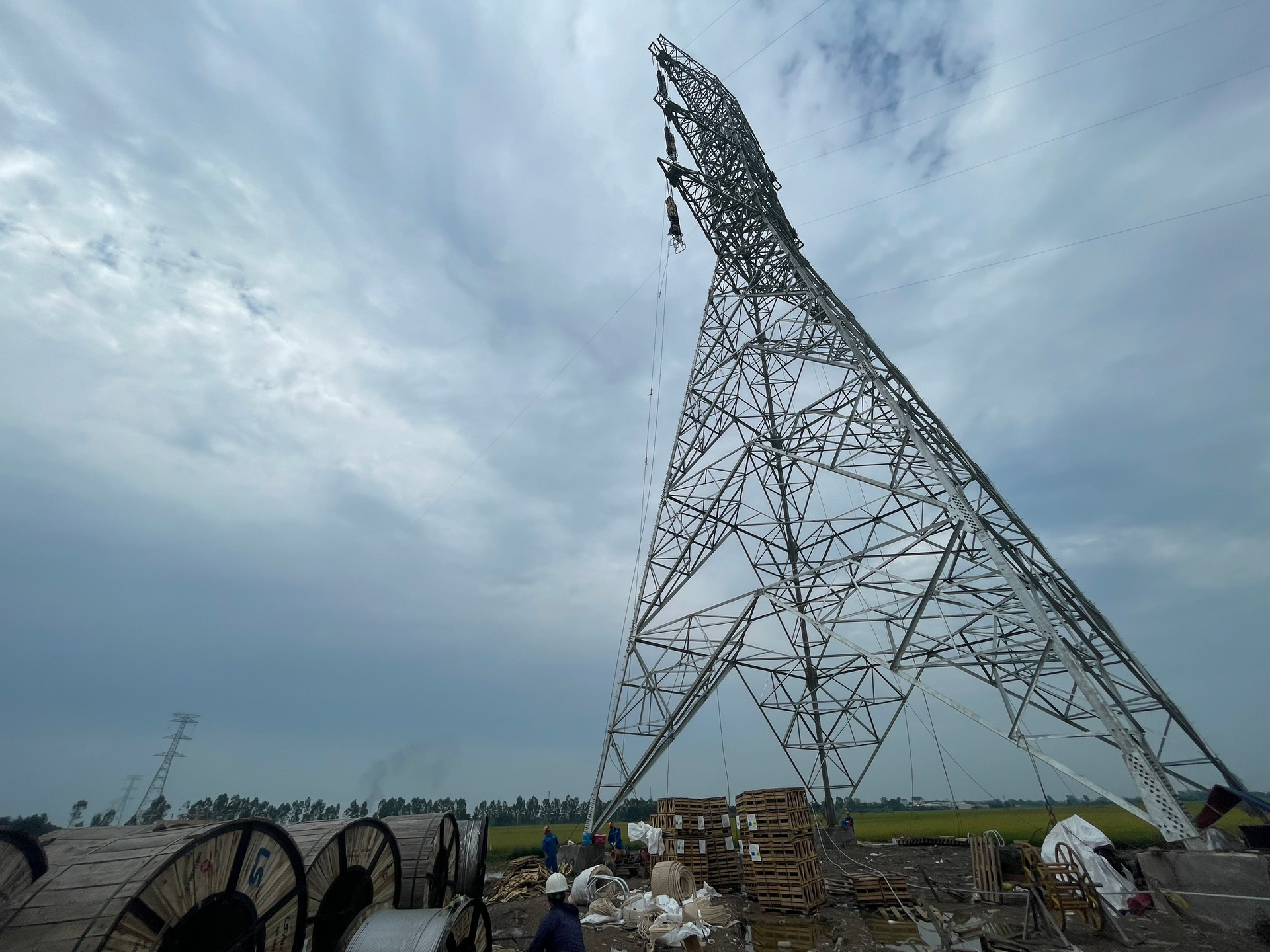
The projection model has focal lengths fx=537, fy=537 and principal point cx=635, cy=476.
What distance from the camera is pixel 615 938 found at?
30.0 ft

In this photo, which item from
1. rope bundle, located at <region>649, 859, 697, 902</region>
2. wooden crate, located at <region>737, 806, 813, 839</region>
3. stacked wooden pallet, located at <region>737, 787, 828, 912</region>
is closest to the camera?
rope bundle, located at <region>649, 859, 697, 902</region>

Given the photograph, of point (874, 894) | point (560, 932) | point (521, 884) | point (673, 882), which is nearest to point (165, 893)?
point (560, 932)

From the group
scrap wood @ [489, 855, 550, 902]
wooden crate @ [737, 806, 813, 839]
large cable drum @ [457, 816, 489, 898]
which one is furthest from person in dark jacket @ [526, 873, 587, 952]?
scrap wood @ [489, 855, 550, 902]

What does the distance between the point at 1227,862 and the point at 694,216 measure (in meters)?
20.0

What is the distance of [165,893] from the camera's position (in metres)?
3.66

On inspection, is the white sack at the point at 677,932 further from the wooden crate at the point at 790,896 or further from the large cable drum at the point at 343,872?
the large cable drum at the point at 343,872

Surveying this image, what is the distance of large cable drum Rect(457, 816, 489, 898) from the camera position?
959 centimetres

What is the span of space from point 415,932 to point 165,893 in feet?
7.49

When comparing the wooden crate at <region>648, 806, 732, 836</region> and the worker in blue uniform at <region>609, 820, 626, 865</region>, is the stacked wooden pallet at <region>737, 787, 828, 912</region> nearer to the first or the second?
the wooden crate at <region>648, 806, 732, 836</region>

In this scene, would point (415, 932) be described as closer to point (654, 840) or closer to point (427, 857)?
point (427, 857)

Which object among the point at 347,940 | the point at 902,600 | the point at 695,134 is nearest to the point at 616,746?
the point at 902,600

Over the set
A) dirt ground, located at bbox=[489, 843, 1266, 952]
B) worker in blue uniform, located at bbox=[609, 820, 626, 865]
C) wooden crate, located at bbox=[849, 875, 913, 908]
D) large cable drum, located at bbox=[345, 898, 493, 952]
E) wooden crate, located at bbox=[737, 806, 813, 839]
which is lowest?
dirt ground, located at bbox=[489, 843, 1266, 952]

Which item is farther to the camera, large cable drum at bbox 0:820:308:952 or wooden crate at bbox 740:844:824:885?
wooden crate at bbox 740:844:824:885

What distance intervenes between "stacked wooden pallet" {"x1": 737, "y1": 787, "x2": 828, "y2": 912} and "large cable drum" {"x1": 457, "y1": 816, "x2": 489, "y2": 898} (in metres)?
5.55
